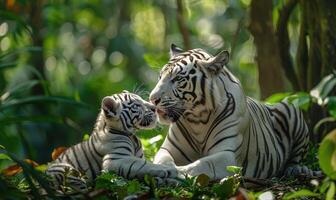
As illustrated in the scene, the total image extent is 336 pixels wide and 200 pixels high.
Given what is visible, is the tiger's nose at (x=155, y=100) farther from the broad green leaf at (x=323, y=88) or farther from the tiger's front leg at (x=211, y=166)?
the broad green leaf at (x=323, y=88)

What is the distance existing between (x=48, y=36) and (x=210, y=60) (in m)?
13.6

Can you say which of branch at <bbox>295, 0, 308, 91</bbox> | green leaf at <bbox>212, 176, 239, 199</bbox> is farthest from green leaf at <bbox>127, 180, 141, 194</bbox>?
branch at <bbox>295, 0, 308, 91</bbox>

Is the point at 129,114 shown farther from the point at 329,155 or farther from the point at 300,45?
the point at 300,45

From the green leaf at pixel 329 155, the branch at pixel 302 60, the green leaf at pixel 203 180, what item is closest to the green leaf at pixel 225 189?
the green leaf at pixel 203 180

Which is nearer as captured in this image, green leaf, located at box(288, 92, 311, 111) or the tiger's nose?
the tiger's nose

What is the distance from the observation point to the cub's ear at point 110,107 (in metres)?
7.14

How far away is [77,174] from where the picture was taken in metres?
6.59

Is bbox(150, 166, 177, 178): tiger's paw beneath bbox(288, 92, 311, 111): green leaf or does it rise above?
beneath

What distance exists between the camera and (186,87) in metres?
7.17

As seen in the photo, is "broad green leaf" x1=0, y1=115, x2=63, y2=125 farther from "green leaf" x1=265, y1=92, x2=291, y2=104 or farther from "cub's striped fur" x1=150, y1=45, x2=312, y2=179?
"green leaf" x1=265, y1=92, x2=291, y2=104

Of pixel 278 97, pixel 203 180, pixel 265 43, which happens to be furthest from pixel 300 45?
pixel 203 180

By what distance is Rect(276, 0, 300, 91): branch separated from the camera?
10195 mm

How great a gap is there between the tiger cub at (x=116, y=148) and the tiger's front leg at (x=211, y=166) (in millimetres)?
149

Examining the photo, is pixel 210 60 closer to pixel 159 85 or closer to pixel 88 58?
pixel 159 85
